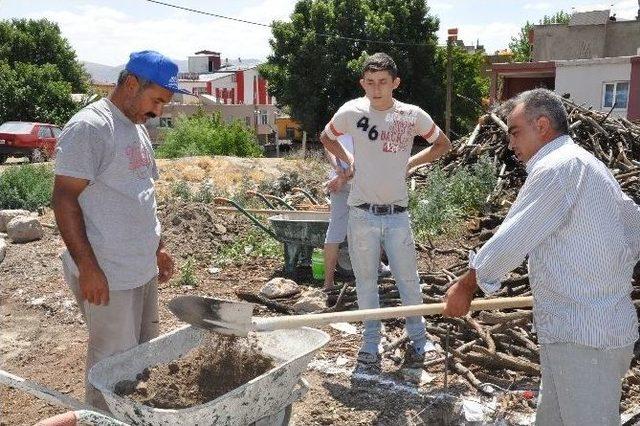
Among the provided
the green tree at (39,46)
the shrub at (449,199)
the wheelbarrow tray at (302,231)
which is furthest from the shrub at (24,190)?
the green tree at (39,46)

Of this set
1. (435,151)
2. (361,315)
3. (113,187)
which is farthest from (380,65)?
(113,187)

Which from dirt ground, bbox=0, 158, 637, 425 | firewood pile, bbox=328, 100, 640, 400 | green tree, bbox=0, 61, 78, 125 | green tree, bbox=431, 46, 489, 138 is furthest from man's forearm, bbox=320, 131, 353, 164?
green tree, bbox=0, 61, 78, 125

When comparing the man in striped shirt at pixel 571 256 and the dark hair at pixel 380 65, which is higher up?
the dark hair at pixel 380 65

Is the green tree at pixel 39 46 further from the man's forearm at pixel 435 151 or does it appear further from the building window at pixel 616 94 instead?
the man's forearm at pixel 435 151

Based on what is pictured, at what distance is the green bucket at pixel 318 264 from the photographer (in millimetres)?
7156

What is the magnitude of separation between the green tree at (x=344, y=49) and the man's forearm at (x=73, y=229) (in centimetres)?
2881

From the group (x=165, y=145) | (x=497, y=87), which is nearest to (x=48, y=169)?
(x=165, y=145)

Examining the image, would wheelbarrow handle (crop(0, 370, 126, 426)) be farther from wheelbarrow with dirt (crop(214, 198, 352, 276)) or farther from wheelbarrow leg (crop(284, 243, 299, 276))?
wheelbarrow leg (crop(284, 243, 299, 276))

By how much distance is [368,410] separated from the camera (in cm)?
423

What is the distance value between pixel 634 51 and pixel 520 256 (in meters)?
34.9

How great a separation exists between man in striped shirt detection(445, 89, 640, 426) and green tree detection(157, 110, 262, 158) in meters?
21.8

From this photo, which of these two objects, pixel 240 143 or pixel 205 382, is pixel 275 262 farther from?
pixel 240 143

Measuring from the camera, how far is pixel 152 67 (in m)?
3.28

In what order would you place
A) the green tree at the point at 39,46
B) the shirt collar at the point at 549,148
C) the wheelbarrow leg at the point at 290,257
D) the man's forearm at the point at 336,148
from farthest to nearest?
the green tree at the point at 39,46 < the wheelbarrow leg at the point at 290,257 < the man's forearm at the point at 336,148 < the shirt collar at the point at 549,148
